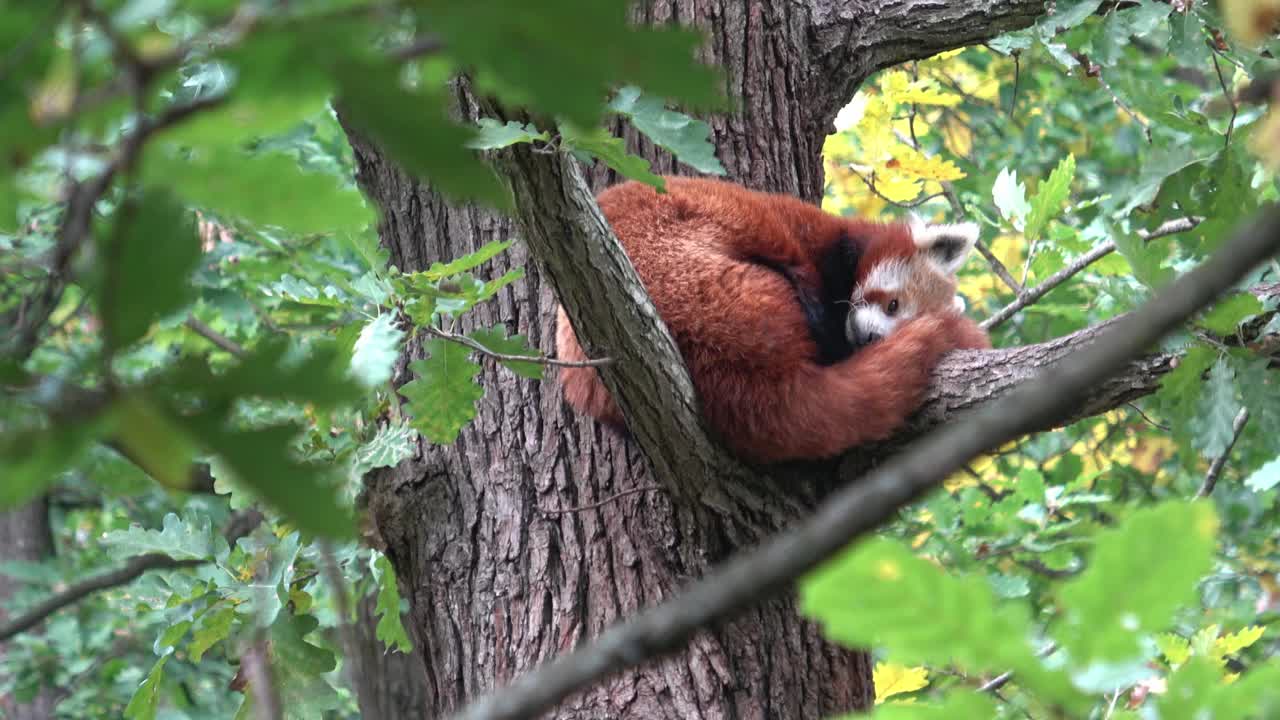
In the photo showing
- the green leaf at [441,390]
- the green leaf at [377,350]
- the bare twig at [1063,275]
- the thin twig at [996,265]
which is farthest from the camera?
the thin twig at [996,265]

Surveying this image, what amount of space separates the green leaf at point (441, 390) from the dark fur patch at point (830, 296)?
0.90 metres

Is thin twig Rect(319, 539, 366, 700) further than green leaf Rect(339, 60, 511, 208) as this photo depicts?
Yes

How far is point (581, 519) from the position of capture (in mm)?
2742

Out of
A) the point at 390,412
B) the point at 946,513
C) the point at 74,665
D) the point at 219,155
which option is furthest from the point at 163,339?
the point at 219,155

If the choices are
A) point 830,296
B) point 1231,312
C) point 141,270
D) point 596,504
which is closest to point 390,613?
point 596,504

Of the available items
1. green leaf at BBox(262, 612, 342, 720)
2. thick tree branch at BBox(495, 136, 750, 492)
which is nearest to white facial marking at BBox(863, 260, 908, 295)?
thick tree branch at BBox(495, 136, 750, 492)

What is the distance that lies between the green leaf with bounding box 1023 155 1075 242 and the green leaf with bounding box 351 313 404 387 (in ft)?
5.52

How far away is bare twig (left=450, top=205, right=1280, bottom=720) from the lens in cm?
54

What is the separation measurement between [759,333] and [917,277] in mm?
1413

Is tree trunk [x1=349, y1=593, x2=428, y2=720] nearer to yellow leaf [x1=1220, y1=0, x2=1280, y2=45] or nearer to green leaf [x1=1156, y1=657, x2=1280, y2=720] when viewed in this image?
green leaf [x1=1156, y1=657, x2=1280, y2=720]

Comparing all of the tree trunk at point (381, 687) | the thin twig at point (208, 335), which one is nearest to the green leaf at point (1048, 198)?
the tree trunk at point (381, 687)

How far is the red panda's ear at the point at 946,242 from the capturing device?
400 cm

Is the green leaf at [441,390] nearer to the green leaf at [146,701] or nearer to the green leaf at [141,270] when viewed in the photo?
the green leaf at [146,701]

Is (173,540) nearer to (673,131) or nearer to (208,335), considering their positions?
(673,131)
